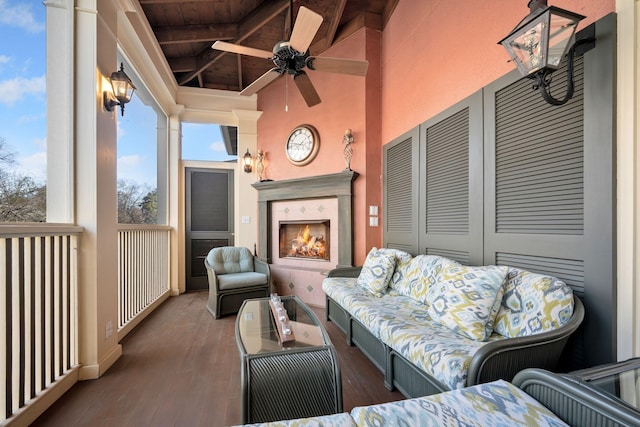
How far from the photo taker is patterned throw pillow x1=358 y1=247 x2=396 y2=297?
2.68m

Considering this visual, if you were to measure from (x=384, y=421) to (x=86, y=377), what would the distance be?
2414 mm

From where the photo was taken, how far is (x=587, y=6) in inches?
58.3

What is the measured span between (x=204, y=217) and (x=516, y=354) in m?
4.66

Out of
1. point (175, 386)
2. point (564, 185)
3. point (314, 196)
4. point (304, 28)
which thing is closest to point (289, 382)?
point (175, 386)

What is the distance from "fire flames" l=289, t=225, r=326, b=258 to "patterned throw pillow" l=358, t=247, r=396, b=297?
1254 millimetres

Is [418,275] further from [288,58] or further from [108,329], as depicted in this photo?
[108,329]

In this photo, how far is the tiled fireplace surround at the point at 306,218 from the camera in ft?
12.2

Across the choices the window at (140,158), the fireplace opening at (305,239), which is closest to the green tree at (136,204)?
the window at (140,158)

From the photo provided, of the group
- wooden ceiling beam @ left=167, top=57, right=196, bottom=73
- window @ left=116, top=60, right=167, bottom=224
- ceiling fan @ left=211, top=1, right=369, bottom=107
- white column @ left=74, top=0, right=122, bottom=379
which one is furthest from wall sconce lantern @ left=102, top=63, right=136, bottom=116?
wooden ceiling beam @ left=167, top=57, right=196, bottom=73

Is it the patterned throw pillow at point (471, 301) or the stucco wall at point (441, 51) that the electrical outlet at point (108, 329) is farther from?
the stucco wall at point (441, 51)

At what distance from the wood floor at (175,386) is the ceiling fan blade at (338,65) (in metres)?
2.60

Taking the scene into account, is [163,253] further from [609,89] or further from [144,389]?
[609,89]

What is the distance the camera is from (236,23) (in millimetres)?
3805

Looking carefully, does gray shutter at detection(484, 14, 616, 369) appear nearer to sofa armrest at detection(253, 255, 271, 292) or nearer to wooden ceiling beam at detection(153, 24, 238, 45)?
sofa armrest at detection(253, 255, 271, 292)
